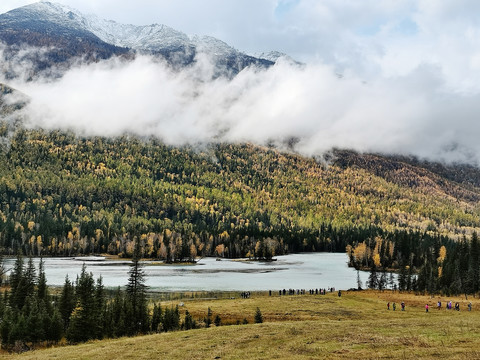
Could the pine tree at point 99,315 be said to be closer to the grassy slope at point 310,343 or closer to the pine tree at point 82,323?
the pine tree at point 82,323

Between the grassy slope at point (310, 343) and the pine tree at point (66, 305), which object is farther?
the pine tree at point (66, 305)

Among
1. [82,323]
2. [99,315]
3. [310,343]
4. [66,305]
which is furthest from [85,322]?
[310,343]

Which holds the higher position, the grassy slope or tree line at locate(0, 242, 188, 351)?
the grassy slope

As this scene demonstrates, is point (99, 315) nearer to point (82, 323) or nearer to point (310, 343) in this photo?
point (82, 323)

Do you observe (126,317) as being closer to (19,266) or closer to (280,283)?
(19,266)

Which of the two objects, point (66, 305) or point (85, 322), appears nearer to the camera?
point (85, 322)

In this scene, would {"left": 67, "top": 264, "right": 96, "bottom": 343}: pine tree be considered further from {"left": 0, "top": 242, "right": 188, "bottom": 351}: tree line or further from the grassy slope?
the grassy slope

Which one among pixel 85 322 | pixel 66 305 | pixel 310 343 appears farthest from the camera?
pixel 66 305

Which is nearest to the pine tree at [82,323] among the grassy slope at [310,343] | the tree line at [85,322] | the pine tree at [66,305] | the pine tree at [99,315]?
the tree line at [85,322]

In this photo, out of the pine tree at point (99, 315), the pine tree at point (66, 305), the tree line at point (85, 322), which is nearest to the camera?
the tree line at point (85, 322)

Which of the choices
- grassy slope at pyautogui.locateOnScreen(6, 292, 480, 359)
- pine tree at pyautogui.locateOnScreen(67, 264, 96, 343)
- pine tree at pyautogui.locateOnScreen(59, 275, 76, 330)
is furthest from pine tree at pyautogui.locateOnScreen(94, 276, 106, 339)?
grassy slope at pyautogui.locateOnScreen(6, 292, 480, 359)

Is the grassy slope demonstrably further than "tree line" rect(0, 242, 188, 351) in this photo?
No

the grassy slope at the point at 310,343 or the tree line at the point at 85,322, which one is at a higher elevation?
the grassy slope at the point at 310,343

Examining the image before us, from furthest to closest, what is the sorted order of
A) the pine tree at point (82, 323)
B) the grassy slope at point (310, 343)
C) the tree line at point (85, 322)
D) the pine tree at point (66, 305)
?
the pine tree at point (66, 305), the tree line at point (85, 322), the pine tree at point (82, 323), the grassy slope at point (310, 343)
